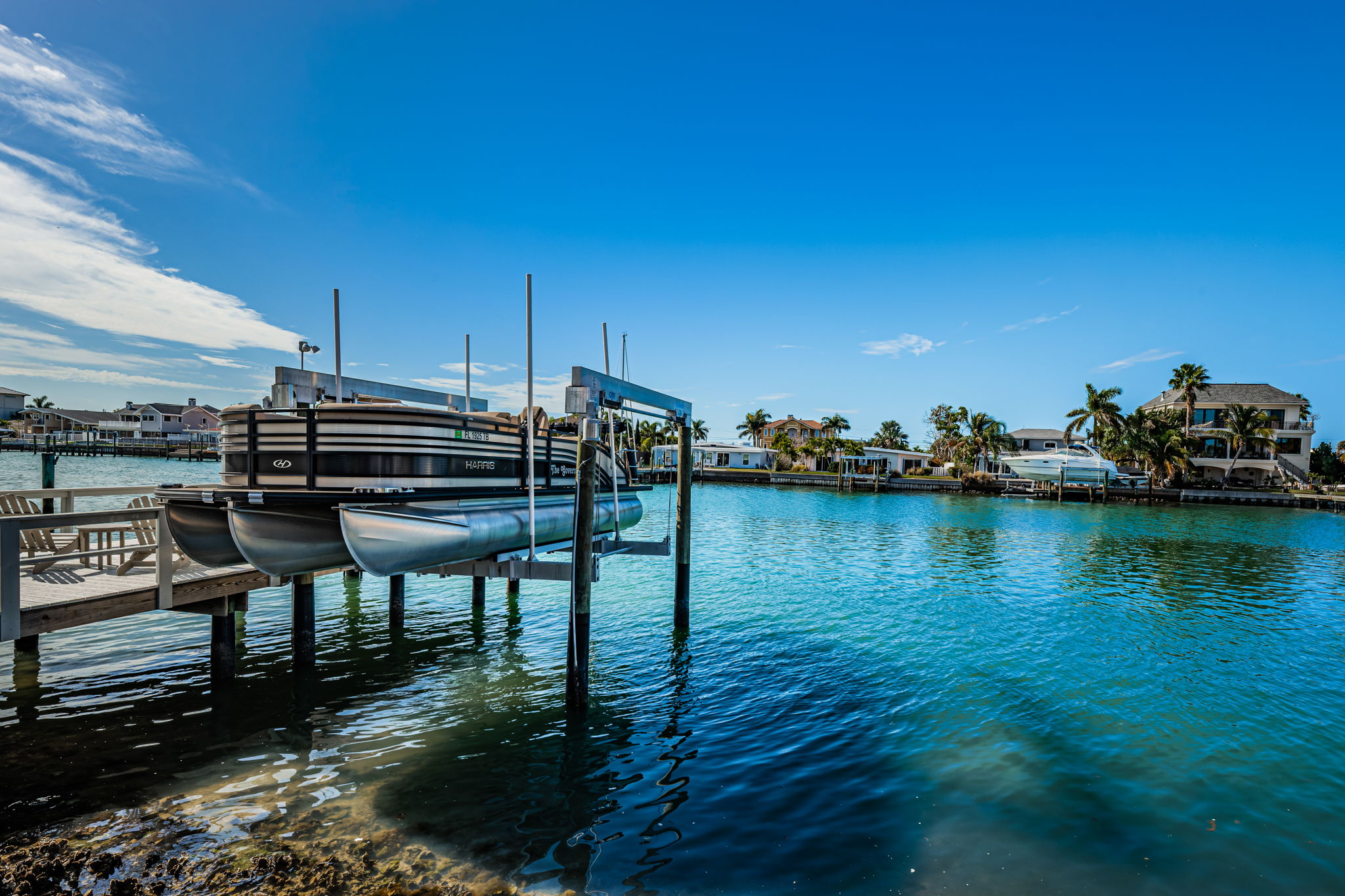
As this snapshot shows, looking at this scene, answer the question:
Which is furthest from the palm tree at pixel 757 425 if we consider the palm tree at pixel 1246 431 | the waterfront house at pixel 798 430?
the palm tree at pixel 1246 431

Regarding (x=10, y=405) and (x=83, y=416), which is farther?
(x=10, y=405)

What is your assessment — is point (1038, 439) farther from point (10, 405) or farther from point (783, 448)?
point (10, 405)

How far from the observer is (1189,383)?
6931 centimetres

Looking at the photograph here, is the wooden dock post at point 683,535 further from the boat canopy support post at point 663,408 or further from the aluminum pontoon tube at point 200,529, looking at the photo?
the aluminum pontoon tube at point 200,529

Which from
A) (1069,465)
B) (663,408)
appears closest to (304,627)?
(663,408)

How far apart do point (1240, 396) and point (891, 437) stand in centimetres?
5206

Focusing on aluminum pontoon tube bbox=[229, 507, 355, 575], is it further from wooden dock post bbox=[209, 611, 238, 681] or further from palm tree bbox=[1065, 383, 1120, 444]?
palm tree bbox=[1065, 383, 1120, 444]

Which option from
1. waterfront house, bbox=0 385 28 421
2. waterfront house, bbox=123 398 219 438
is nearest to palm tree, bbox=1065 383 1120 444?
waterfront house, bbox=123 398 219 438

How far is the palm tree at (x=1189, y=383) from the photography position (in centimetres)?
6894

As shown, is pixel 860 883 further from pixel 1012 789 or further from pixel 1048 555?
pixel 1048 555

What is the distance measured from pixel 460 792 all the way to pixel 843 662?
7700 mm

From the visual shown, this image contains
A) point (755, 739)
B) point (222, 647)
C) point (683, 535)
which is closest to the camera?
point (755, 739)

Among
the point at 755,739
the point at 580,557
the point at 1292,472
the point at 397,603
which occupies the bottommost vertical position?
the point at 755,739

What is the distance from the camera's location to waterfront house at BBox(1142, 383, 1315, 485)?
68062mm
